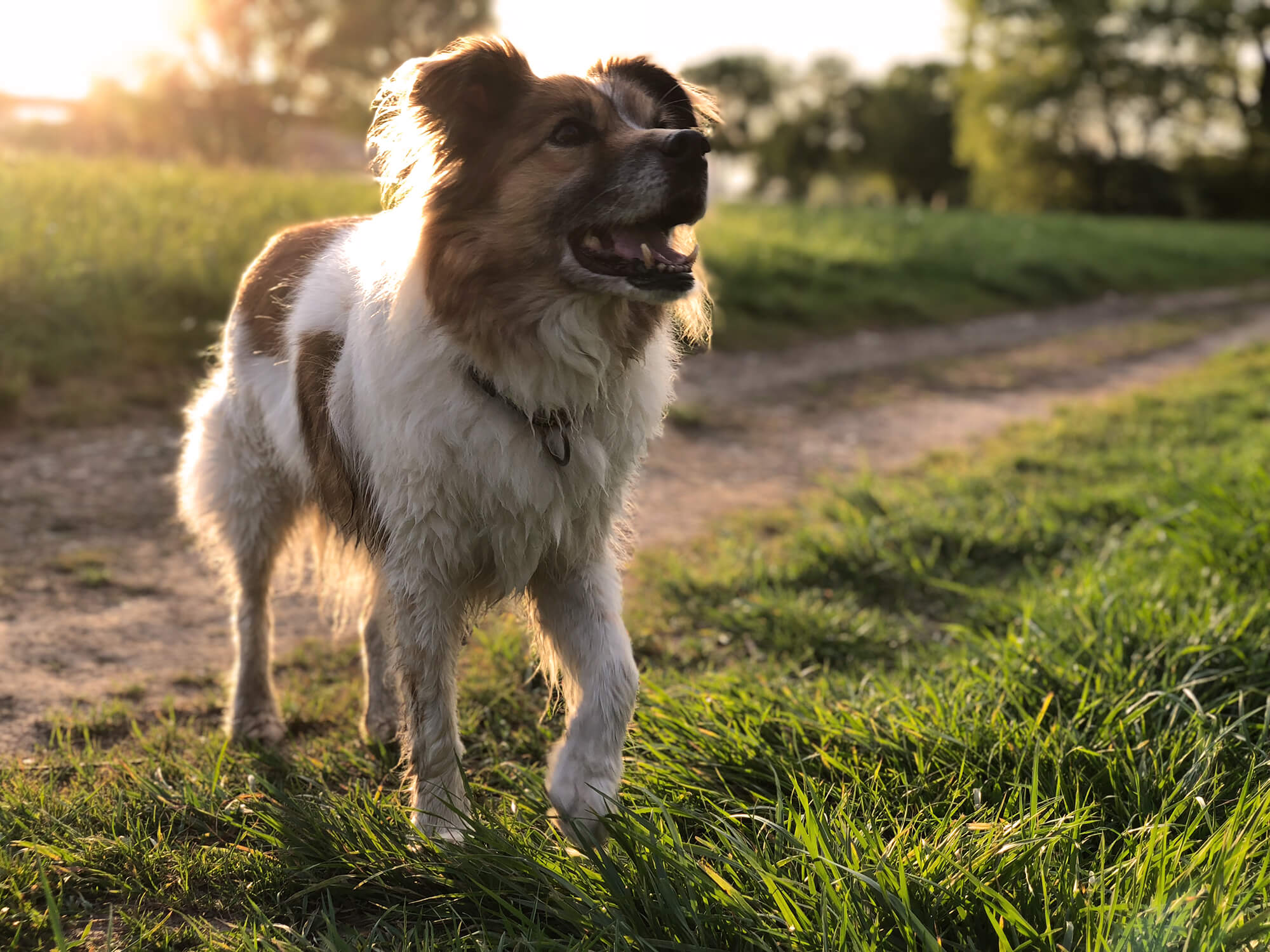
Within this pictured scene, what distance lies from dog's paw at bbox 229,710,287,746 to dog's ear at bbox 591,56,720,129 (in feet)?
6.95

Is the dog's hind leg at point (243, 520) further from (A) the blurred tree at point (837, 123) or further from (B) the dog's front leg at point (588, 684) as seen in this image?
(A) the blurred tree at point (837, 123)

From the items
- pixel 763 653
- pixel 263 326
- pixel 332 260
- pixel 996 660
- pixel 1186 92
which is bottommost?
pixel 763 653

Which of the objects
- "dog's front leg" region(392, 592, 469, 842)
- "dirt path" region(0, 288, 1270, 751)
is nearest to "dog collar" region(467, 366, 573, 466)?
"dog's front leg" region(392, 592, 469, 842)

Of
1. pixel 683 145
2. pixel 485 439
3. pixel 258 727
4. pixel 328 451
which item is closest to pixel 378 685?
pixel 258 727

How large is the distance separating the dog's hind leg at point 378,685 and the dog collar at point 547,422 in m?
0.85

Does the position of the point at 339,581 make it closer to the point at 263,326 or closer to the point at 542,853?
the point at 263,326

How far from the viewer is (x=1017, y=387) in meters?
8.71

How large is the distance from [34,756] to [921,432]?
575 cm

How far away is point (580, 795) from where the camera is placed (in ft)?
7.93

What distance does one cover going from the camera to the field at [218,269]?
247 inches

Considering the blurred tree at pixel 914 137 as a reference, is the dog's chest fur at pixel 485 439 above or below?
below

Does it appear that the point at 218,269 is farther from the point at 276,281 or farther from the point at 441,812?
the point at 441,812

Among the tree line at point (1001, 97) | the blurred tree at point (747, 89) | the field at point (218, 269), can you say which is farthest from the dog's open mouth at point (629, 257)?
the blurred tree at point (747, 89)

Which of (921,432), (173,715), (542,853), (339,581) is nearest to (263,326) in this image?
(339,581)
